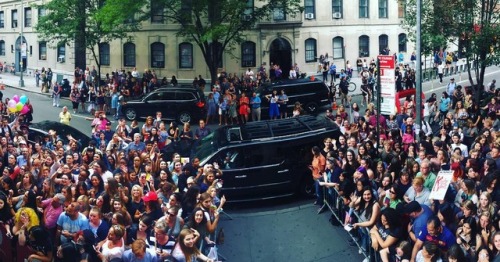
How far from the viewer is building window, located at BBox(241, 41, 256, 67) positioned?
41.7m

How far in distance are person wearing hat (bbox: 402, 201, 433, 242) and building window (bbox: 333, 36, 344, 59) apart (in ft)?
113

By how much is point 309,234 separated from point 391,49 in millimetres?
34459

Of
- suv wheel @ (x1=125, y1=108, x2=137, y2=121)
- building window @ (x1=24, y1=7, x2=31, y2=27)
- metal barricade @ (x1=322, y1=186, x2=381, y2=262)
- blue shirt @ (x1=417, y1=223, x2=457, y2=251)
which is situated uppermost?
building window @ (x1=24, y1=7, x2=31, y2=27)

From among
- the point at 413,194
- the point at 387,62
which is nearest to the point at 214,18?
the point at 387,62

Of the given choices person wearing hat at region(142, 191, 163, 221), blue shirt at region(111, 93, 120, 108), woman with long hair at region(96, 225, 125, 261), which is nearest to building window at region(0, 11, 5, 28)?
blue shirt at region(111, 93, 120, 108)

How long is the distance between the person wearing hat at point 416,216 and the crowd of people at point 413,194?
2 centimetres

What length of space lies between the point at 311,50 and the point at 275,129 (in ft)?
88.9

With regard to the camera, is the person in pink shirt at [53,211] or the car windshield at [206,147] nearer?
the person in pink shirt at [53,211]

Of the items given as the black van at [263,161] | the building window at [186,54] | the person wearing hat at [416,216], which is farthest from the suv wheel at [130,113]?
the person wearing hat at [416,216]

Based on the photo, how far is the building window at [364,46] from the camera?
45.1 metres

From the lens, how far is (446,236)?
966cm

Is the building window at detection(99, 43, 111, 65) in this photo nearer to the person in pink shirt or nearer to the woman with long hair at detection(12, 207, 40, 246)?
the person in pink shirt

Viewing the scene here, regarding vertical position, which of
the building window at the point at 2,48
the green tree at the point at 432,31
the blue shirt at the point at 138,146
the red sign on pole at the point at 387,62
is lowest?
the blue shirt at the point at 138,146

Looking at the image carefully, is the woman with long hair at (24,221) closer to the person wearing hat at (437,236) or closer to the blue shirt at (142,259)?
the blue shirt at (142,259)
